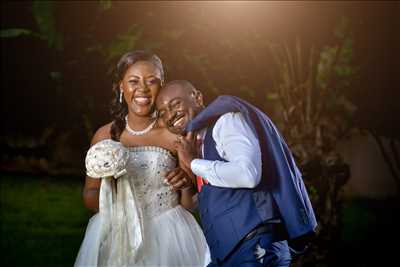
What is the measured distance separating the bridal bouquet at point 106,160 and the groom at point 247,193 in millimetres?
396

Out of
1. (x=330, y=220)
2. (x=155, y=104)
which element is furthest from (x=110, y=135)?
(x=330, y=220)

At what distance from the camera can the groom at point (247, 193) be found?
8.76ft

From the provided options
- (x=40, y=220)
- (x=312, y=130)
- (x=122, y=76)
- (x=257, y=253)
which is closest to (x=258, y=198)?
(x=257, y=253)

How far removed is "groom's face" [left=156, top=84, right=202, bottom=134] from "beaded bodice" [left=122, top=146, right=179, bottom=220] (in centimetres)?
39

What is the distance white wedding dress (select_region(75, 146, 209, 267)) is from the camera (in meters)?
3.19

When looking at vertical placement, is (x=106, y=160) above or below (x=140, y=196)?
above

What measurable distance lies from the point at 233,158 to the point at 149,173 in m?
0.83

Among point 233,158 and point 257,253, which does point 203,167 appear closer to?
point 233,158

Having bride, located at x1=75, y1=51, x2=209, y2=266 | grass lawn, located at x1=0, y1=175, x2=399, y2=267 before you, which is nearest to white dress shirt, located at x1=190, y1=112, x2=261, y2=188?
bride, located at x1=75, y1=51, x2=209, y2=266

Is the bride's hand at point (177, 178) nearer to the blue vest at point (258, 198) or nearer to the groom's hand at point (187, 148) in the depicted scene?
the groom's hand at point (187, 148)

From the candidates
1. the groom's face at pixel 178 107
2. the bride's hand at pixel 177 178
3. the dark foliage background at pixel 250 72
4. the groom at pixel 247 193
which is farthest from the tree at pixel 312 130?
the groom at pixel 247 193

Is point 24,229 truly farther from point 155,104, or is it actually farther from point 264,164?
point 264,164

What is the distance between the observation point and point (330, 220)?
5.75 meters

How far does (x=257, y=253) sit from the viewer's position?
2686 millimetres
